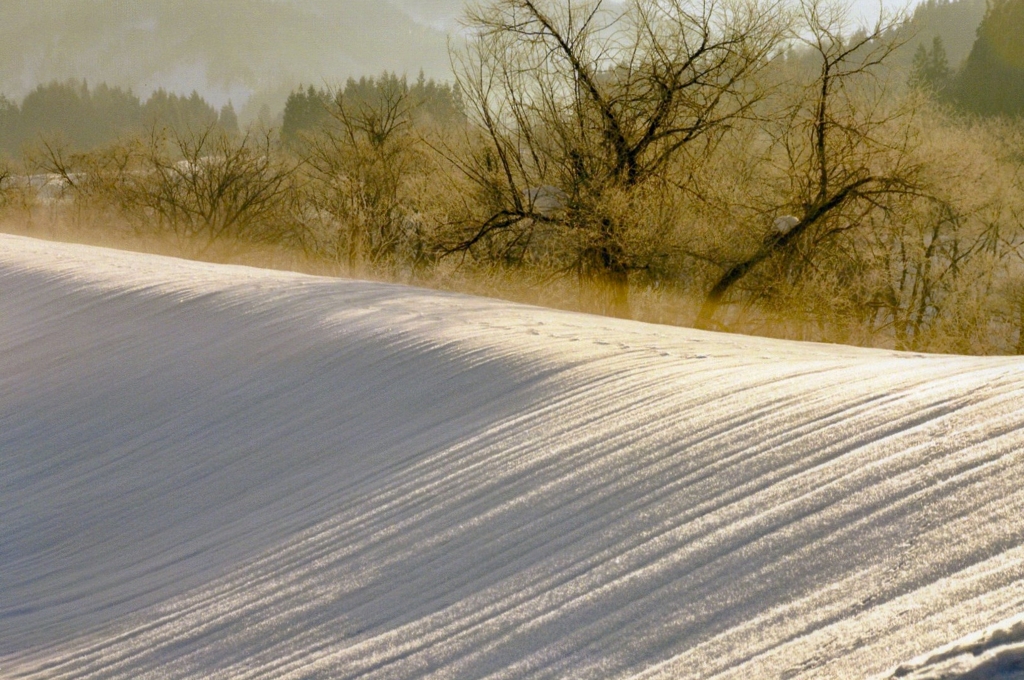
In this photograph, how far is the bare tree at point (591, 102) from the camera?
32.7ft

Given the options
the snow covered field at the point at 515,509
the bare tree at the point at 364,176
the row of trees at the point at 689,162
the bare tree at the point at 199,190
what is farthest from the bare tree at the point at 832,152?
the bare tree at the point at 199,190

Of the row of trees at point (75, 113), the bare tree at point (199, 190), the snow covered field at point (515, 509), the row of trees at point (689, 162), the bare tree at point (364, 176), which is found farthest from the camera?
the row of trees at point (75, 113)

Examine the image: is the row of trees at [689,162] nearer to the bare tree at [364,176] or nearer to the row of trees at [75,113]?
the bare tree at [364,176]

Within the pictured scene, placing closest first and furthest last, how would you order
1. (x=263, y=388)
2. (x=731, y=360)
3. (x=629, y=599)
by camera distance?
1. (x=629, y=599)
2. (x=731, y=360)
3. (x=263, y=388)

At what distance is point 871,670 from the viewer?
135 cm

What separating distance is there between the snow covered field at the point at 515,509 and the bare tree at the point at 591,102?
583cm

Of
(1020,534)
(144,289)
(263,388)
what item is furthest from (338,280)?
(1020,534)

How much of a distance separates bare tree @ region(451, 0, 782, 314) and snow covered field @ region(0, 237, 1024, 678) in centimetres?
583

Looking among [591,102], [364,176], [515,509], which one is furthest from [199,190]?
[515,509]

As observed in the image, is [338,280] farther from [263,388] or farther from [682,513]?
[682,513]

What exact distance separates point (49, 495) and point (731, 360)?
233cm

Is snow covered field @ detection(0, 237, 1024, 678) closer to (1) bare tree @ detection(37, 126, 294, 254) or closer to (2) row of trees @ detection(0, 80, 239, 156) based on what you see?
(1) bare tree @ detection(37, 126, 294, 254)

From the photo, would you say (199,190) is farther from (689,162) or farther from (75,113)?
(75,113)

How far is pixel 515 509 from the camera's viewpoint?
7.49ft
